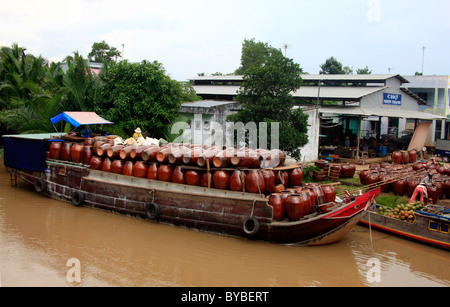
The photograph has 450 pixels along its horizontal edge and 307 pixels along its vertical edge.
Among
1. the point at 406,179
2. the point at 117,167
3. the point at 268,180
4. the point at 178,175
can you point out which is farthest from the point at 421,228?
the point at 117,167

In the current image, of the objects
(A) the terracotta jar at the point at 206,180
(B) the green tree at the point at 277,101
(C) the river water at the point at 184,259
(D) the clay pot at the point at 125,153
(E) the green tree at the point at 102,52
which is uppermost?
(E) the green tree at the point at 102,52

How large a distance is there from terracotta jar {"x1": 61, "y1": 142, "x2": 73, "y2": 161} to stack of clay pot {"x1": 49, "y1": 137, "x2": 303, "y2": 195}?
66 centimetres

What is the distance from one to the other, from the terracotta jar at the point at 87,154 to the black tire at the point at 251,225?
5.11 metres

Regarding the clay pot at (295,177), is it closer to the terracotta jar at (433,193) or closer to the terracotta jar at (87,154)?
the terracotta jar at (433,193)

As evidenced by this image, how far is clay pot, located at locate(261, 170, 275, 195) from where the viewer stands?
8078mm

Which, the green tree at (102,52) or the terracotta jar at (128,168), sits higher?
the green tree at (102,52)

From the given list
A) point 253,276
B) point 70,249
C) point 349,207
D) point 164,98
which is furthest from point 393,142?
point 70,249

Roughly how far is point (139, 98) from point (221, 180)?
7778 mm

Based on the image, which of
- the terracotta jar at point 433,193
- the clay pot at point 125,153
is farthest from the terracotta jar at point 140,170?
the terracotta jar at point 433,193

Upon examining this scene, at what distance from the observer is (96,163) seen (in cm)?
1012

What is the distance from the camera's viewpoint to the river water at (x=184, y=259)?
6.58 metres

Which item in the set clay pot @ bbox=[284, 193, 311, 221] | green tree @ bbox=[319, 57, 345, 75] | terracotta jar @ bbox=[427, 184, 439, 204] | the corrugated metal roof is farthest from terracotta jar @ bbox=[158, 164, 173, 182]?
green tree @ bbox=[319, 57, 345, 75]

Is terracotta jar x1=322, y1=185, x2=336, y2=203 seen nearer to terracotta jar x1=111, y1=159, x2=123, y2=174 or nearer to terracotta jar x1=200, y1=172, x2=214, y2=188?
terracotta jar x1=200, y1=172, x2=214, y2=188

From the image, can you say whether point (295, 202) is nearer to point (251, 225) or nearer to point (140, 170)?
point (251, 225)
